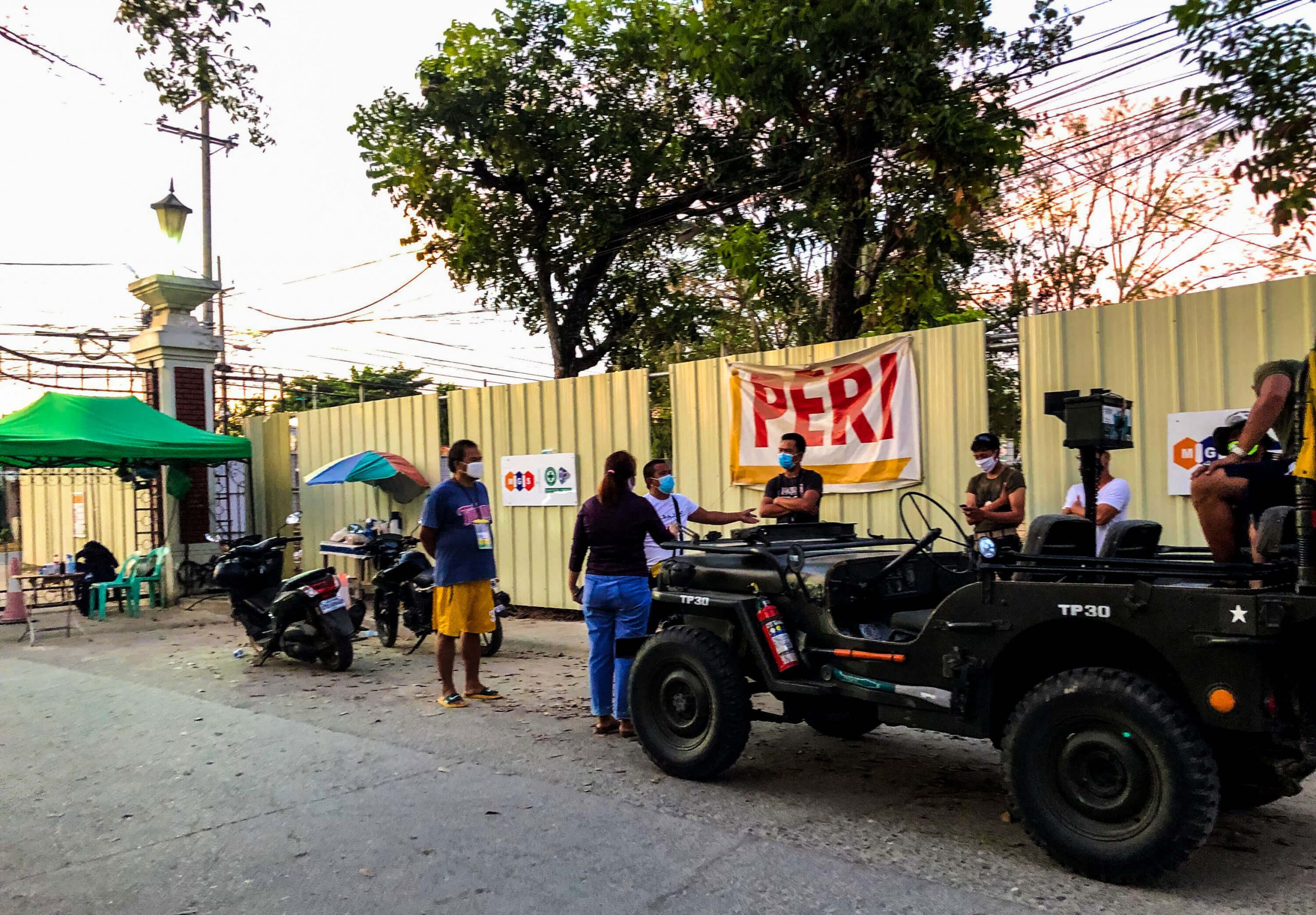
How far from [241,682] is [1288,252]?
1797 cm

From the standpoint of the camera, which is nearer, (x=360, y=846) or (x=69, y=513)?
(x=360, y=846)

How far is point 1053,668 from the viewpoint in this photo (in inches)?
172

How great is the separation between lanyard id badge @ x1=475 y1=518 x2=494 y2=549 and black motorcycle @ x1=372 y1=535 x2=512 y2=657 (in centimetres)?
220

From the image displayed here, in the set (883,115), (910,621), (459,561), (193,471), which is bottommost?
(910,621)

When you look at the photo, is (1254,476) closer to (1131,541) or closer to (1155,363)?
(1131,541)

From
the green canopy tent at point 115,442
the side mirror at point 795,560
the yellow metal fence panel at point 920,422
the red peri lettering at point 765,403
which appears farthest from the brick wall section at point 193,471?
the side mirror at point 795,560

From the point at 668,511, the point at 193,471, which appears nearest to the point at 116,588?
the point at 193,471

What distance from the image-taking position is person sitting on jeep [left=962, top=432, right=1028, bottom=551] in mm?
7652

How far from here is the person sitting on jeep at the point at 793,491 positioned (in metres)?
8.36

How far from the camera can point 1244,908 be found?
3707 mm

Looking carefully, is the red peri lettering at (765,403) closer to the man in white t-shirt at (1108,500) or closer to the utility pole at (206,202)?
the man in white t-shirt at (1108,500)

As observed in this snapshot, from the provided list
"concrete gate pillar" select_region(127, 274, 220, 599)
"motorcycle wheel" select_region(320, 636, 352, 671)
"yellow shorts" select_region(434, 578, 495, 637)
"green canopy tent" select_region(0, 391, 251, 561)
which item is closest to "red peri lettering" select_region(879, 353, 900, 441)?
"yellow shorts" select_region(434, 578, 495, 637)

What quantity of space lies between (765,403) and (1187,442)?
382 cm

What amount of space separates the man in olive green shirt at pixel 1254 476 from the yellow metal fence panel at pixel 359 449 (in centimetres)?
1032
